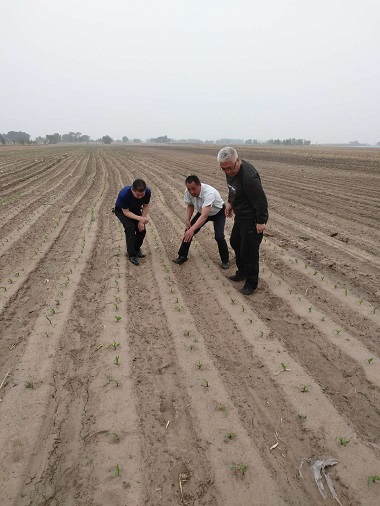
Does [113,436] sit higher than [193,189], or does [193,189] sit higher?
[193,189]

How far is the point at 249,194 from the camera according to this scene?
3684mm

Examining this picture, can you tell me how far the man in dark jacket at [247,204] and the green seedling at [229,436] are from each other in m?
2.14

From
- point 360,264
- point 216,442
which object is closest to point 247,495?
point 216,442

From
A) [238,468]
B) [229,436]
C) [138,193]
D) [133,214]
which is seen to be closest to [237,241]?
[138,193]

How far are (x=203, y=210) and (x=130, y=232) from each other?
1.37 meters

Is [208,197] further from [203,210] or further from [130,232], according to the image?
[130,232]

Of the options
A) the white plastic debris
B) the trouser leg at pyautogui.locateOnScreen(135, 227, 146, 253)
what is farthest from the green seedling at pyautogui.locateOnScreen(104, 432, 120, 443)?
the trouser leg at pyautogui.locateOnScreen(135, 227, 146, 253)

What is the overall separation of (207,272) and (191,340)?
1784 mm

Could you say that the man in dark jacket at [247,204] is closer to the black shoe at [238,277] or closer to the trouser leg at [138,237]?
the black shoe at [238,277]

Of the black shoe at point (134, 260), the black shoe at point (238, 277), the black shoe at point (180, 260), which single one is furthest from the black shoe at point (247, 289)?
the black shoe at point (134, 260)

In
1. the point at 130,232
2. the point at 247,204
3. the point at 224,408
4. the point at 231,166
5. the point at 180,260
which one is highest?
the point at 231,166

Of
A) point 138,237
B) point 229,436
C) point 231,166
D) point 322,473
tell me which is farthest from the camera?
point 138,237

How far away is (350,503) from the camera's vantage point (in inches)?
72.6

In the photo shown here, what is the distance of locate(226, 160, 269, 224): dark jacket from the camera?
3.66m
